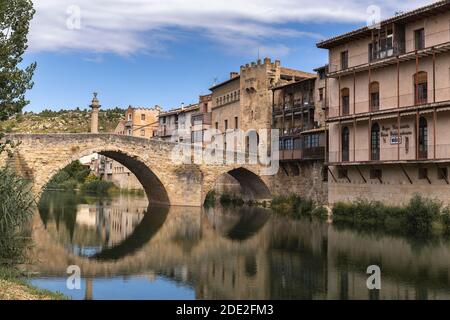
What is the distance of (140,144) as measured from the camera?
3656 cm

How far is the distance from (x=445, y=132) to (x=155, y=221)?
16.2 metres

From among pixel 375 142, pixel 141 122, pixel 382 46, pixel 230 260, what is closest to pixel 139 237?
pixel 230 260

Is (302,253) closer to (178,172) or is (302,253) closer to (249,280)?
(249,280)

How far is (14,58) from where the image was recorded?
13.8m

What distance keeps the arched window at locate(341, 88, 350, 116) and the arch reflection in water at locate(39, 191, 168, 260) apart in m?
12.7

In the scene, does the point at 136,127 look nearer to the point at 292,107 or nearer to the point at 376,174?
the point at 292,107

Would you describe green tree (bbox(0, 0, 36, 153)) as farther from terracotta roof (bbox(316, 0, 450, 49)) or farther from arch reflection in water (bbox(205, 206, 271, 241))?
terracotta roof (bbox(316, 0, 450, 49))

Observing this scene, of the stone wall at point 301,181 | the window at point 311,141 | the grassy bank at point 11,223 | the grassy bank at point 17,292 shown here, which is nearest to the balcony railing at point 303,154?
the window at point 311,141

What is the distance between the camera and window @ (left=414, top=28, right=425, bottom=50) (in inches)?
1074

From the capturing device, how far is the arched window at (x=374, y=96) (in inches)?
1170

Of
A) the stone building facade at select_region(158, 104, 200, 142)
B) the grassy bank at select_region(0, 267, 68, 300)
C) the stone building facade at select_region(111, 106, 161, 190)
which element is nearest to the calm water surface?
the grassy bank at select_region(0, 267, 68, 300)

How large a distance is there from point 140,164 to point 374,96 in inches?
650

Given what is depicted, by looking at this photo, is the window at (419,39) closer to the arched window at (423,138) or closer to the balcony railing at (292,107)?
the arched window at (423,138)
